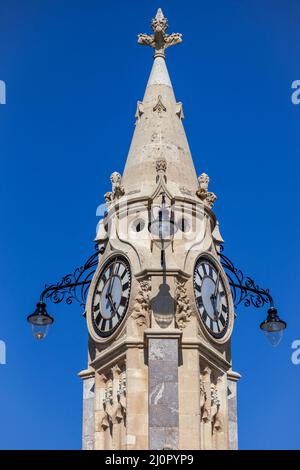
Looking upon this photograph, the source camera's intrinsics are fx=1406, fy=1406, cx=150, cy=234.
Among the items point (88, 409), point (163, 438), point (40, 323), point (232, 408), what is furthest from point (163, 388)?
point (232, 408)

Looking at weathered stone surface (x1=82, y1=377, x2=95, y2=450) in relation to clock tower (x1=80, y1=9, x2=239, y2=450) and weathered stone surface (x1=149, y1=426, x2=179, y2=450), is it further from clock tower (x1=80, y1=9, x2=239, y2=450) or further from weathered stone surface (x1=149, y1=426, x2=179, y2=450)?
weathered stone surface (x1=149, y1=426, x2=179, y2=450)

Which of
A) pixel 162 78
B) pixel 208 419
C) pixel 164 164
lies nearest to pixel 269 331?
pixel 208 419

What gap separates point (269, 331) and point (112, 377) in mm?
3561

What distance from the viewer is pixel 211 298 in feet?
103

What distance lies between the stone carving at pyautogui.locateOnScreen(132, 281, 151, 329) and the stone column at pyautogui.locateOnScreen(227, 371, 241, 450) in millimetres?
2970

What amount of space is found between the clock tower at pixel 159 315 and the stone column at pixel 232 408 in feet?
0.09

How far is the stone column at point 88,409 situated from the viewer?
3109 cm

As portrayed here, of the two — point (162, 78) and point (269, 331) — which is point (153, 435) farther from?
point (162, 78)

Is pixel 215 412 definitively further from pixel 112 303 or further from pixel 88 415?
pixel 112 303

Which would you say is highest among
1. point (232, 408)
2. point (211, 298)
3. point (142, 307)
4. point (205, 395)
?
point (211, 298)

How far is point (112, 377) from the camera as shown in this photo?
30.6 m

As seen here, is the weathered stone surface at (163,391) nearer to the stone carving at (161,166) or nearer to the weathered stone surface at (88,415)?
the weathered stone surface at (88,415)

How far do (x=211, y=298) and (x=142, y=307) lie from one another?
1994mm

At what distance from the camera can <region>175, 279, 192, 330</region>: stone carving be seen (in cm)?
3005
